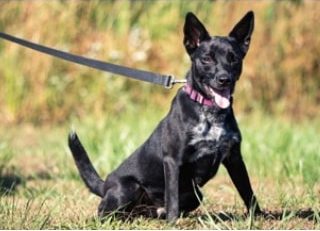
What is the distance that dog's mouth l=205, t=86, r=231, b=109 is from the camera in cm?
518

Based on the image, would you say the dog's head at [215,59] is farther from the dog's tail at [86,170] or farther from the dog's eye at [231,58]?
the dog's tail at [86,170]

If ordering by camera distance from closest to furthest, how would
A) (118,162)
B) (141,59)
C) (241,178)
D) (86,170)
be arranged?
1. (241,178)
2. (86,170)
3. (118,162)
4. (141,59)

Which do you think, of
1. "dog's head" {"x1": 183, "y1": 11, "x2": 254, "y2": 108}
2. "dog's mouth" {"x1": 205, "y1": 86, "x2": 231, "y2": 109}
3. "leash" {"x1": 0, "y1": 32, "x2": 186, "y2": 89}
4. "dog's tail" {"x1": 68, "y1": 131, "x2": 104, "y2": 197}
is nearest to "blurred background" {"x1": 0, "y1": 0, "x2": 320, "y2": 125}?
"dog's tail" {"x1": 68, "y1": 131, "x2": 104, "y2": 197}

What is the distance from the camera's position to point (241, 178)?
5324 millimetres

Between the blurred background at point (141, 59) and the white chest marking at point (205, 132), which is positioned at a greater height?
the blurred background at point (141, 59)

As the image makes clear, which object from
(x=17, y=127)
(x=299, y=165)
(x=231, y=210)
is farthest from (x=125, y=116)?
(x=231, y=210)

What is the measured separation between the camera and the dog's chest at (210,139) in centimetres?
516

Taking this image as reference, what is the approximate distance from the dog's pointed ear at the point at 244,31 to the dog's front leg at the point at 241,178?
2.24 feet

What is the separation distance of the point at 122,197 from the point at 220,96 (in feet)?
2.85

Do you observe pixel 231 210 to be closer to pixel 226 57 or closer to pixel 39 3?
pixel 226 57

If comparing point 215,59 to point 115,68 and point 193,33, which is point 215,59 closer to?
point 193,33

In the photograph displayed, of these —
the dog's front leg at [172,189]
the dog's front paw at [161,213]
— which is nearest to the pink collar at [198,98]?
the dog's front leg at [172,189]

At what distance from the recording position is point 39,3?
11812 mm

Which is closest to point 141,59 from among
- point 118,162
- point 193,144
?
point 118,162
